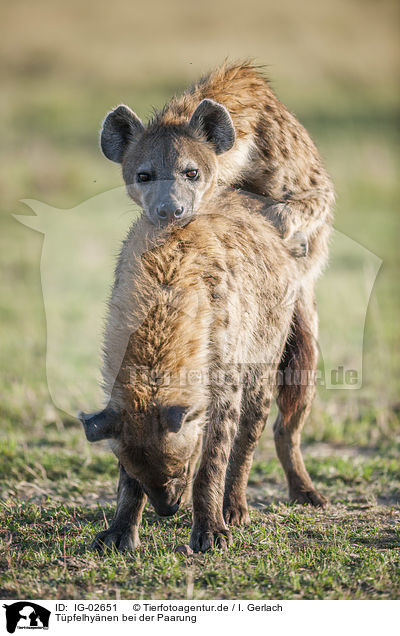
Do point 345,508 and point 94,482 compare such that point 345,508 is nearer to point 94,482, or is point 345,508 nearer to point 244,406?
point 244,406

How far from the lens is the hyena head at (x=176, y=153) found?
13.0 ft

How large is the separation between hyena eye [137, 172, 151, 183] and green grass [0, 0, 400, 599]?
0.76 metres

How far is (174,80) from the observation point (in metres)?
16.0

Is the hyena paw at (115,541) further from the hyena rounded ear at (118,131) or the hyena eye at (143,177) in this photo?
the hyena rounded ear at (118,131)

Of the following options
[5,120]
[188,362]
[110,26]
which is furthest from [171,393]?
[110,26]

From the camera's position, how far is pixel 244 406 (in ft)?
12.7

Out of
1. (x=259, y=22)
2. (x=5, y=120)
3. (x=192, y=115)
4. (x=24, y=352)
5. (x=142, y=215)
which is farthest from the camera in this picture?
(x=259, y=22)

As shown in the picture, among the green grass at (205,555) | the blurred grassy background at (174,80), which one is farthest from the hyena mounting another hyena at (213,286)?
the blurred grassy background at (174,80)

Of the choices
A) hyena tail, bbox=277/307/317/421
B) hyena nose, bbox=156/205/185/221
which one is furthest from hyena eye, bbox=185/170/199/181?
hyena tail, bbox=277/307/317/421

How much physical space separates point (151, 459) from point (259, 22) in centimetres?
1420

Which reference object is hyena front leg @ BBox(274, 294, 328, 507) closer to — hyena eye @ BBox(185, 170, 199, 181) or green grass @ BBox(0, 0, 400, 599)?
green grass @ BBox(0, 0, 400, 599)

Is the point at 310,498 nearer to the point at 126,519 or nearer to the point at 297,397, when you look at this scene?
the point at 297,397

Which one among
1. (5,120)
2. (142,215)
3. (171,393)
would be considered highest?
(5,120)

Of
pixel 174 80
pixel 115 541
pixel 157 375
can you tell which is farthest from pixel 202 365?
pixel 174 80
